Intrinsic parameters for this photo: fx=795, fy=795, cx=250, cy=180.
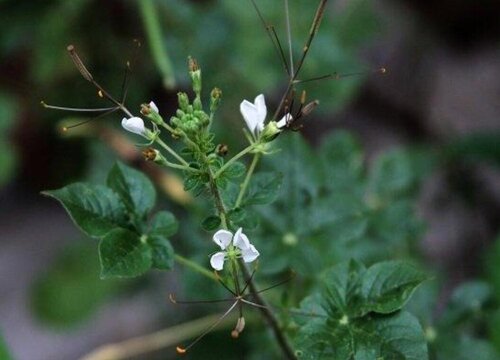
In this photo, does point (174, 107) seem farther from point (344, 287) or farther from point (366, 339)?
point (366, 339)

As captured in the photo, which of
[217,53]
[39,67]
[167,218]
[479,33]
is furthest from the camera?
[479,33]

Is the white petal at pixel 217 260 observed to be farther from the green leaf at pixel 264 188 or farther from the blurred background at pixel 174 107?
the blurred background at pixel 174 107

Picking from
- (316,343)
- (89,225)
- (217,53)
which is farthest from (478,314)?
(217,53)

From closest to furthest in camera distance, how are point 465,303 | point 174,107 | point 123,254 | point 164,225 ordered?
point 123,254
point 164,225
point 465,303
point 174,107

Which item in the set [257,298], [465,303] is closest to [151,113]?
[257,298]

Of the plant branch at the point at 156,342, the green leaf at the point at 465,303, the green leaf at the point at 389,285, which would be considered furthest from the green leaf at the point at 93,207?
the green leaf at the point at 465,303

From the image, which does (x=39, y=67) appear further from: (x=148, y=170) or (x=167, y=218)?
(x=167, y=218)

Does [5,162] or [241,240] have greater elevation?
[241,240]
